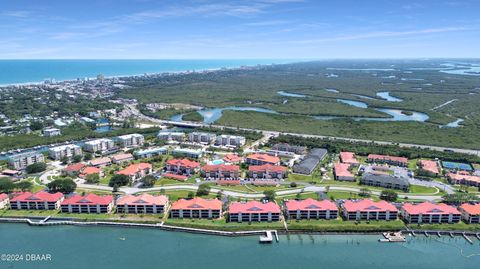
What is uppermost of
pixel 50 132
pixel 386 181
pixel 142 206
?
pixel 50 132

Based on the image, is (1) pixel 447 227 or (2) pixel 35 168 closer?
(1) pixel 447 227

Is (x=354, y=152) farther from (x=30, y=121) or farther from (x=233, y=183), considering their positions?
(x=30, y=121)

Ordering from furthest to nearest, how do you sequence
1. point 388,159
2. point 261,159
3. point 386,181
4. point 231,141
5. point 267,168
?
point 231,141 < point 388,159 < point 261,159 < point 267,168 < point 386,181

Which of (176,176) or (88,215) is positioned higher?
(176,176)

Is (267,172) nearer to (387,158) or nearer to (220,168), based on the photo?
(220,168)

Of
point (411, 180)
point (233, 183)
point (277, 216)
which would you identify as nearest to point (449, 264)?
point (277, 216)

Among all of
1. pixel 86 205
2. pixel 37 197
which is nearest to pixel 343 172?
pixel 86 205

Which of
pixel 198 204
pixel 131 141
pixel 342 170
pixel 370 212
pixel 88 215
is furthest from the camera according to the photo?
pixel 131 141

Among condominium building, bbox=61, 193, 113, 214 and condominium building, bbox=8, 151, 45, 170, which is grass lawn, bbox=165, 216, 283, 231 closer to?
condominium building, bbox=61, 193, 113, 214
